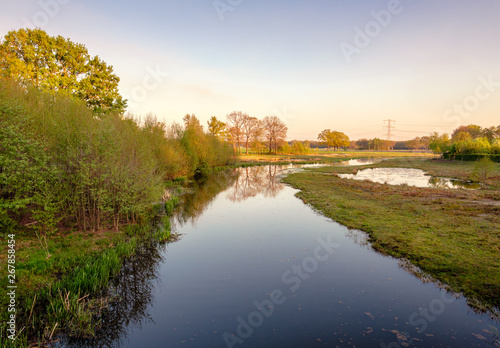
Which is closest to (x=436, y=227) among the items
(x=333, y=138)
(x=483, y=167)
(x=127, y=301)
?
(x=127, y=301)

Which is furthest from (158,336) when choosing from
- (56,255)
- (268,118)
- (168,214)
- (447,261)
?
(268,118)

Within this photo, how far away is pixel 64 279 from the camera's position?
29.8 ft

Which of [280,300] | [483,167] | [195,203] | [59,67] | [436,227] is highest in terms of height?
[59,67]

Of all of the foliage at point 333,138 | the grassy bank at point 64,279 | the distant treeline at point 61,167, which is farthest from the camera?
the foliage at point 333,138

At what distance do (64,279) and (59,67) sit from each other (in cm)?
3302

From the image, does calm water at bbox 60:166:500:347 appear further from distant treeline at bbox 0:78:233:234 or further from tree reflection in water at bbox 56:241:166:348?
distant treeline at bbox 0:78:233:234

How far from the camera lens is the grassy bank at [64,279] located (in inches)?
274

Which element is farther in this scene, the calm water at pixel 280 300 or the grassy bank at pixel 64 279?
the grassy bank at pixel 64 279

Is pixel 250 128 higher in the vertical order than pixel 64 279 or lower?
higher

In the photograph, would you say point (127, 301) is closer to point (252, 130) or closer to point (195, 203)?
point (195, 203)

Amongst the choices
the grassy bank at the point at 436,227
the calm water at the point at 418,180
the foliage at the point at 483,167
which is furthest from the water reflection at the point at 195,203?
the foliage at the point at 483,167

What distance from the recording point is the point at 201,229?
54.9 feet

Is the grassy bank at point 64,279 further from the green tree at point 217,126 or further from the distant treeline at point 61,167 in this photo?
the green tree at point 217,126

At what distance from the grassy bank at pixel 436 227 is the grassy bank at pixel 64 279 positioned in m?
13.0
